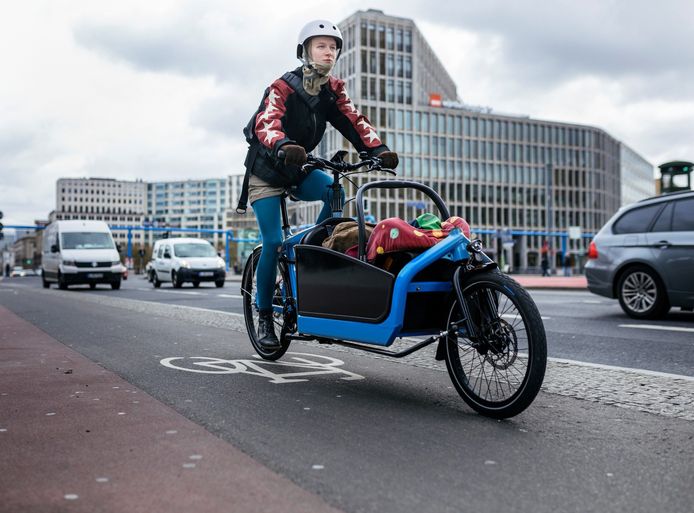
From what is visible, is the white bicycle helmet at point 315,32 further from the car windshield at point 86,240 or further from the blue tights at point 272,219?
the car windshield at point 86,240

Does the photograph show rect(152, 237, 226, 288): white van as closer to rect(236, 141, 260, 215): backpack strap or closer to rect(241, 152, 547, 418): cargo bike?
rect(236, 141, 260, 215): backpack strap

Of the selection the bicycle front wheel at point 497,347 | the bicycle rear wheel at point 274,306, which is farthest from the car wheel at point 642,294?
the bicycle front wheel at point 497,347

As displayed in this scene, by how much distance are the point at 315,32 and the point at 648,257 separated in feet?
22.0

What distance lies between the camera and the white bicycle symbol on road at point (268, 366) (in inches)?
196

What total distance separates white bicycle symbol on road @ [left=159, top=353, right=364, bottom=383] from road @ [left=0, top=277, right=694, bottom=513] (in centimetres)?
1

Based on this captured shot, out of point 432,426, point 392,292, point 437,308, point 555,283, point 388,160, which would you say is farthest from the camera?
point 555,283

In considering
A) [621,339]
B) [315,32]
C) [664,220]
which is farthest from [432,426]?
[664,220]

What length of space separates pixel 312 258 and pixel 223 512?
2.46 m

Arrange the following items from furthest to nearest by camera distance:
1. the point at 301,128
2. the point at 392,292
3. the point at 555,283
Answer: the point at 555,283 → the point at 301,128 → the point at 392,292

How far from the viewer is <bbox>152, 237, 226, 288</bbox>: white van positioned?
24.0 meters

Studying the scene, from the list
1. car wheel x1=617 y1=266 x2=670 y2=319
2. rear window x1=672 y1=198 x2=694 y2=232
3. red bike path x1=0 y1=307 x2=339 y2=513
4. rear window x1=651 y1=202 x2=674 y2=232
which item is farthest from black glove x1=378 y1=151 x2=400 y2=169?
rear window x1=651 y1=202 x2=674 y2=232

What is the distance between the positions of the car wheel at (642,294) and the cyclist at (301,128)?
19.8 feet

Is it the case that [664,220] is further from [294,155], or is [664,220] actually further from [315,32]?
[294,155]

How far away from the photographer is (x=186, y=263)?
24.0 m
